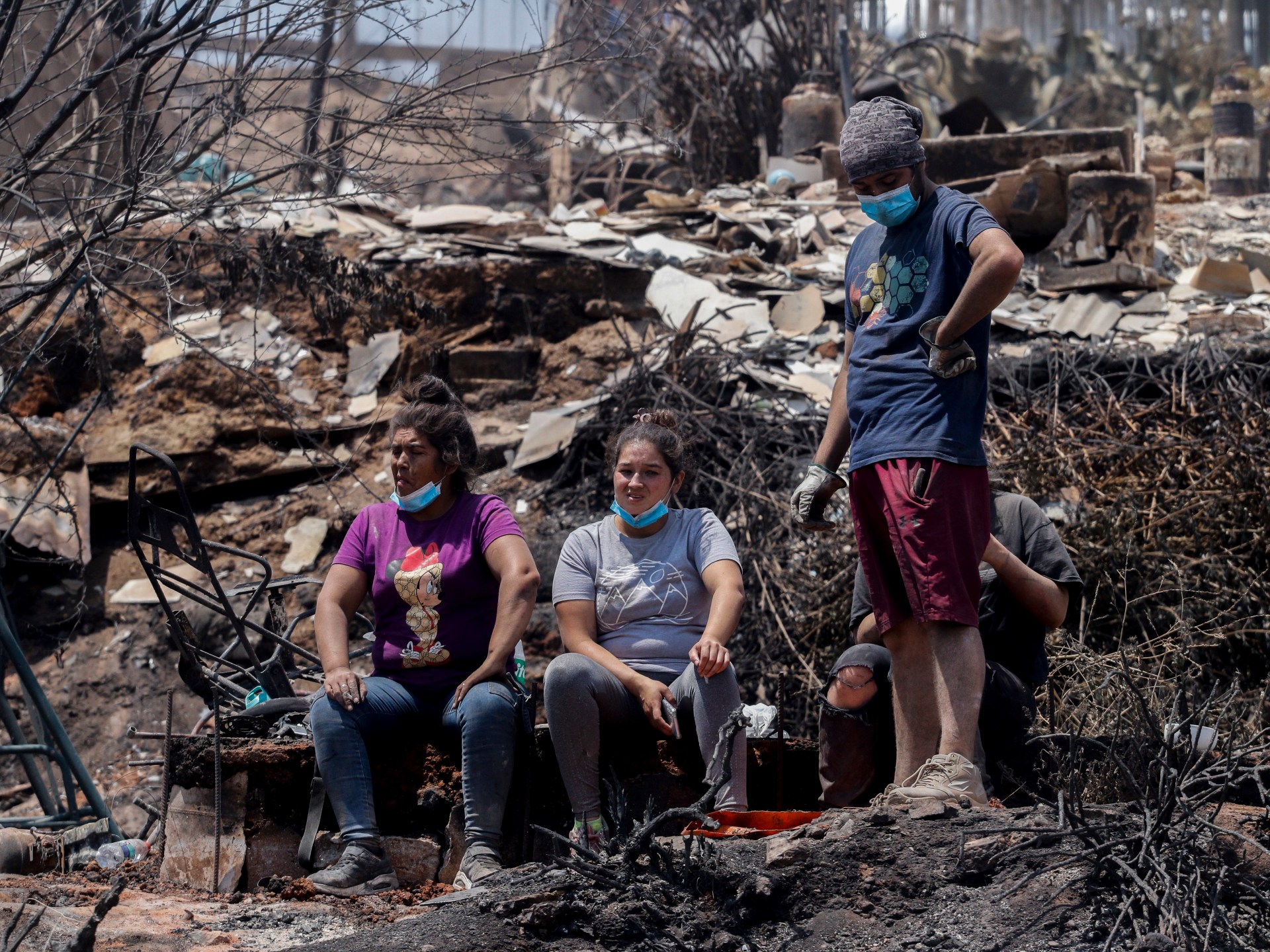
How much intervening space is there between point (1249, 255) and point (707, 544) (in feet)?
22.9

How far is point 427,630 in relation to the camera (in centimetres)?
398

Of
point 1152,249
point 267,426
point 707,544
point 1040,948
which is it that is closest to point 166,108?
point 707,544

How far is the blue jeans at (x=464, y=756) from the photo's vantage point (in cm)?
361

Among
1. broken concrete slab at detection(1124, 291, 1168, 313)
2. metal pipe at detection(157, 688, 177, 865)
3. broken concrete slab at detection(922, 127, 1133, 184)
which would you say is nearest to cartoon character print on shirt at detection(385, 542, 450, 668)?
metal pipe at detection(157, 688, 177, 865)

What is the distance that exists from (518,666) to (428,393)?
38.4 inches

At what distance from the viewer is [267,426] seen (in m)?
8.20

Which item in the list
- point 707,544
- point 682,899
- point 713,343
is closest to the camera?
point 682,899

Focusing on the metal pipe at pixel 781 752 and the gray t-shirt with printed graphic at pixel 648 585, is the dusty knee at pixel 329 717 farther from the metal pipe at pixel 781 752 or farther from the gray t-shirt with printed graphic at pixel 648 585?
the metal pipe at pixel 781 752

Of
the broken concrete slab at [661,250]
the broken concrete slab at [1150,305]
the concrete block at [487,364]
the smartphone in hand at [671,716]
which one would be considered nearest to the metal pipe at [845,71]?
the broken concrete slab at [661,250]

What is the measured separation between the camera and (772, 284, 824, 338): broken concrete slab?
845 cm

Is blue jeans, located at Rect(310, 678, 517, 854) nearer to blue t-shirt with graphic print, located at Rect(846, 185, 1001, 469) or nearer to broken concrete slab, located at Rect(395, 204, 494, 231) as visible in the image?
blue t-shirt with graphic print, located at Rect(846, 185, 1001, 469)

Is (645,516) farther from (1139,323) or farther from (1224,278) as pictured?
(1224,278)

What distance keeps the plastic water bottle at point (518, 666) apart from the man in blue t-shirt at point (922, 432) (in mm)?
1150

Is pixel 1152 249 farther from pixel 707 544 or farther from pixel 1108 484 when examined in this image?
pixel 707 544
